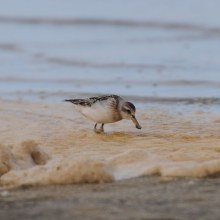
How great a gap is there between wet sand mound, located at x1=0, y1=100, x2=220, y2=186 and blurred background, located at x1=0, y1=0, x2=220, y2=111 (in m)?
1.48

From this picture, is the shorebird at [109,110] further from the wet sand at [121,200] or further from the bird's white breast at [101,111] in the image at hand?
the wet sand at [121,200]

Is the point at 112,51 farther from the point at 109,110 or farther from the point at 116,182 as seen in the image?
the point at 116,182

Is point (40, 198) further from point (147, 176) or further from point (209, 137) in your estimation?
point (209, 137)

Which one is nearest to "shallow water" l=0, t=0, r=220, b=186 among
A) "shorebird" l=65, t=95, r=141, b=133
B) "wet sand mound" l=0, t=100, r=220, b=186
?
"wet sand mound" l=0, t=100, r=220, b=186

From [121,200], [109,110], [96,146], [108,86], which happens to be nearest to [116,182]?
[121,200]

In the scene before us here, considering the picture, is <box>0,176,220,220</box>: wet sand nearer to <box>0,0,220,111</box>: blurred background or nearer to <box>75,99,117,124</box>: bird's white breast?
<box>75,99,117,124</box>: bird's white breast

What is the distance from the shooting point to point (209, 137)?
6016mm

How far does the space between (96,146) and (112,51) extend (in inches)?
443

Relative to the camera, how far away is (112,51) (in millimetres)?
16469

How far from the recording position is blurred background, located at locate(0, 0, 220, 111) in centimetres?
1055

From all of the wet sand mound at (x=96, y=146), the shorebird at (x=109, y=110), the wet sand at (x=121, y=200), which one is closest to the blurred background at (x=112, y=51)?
the wet sand mound at (x=96, y=146)

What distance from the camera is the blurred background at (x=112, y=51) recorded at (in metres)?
10.6

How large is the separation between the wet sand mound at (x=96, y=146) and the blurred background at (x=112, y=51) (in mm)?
1485

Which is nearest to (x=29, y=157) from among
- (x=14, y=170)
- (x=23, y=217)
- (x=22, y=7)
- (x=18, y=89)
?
(x=14, y=170)
